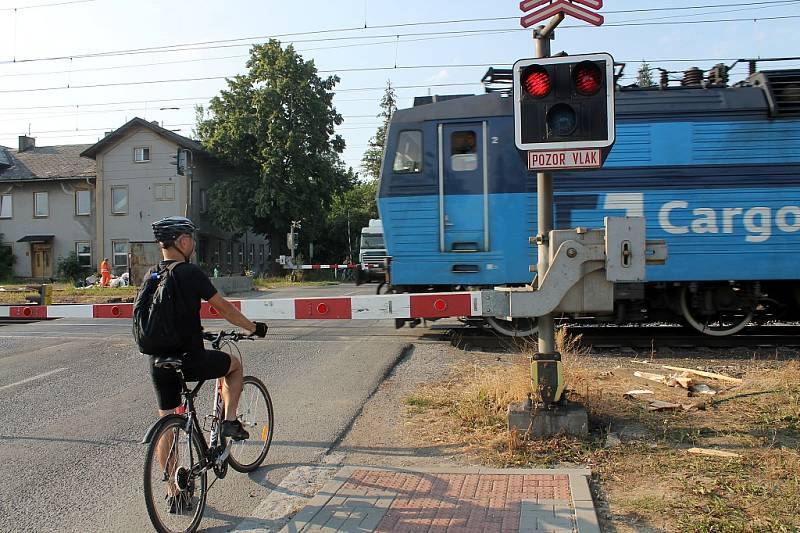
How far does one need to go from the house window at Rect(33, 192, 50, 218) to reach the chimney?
283 inches

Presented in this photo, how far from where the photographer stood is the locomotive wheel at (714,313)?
10.7m

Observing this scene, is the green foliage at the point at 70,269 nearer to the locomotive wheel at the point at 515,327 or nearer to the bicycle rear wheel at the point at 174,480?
the locomotive wheel at the point at 515,327

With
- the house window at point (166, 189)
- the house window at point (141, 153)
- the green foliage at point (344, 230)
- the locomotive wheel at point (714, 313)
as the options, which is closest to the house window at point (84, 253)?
the house window at point (166, 189)

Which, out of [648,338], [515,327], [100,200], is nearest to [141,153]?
[100,200]

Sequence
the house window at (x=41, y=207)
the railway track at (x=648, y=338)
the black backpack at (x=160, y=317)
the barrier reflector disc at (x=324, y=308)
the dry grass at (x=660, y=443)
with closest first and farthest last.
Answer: the dry grass at (x=660, y=443) → the black backpack at (x=160, y=317) → the barrier reflector disc at (x=324, y=308) → the railway track at (x=648, y=338) → the house window at (x=41, y=207)

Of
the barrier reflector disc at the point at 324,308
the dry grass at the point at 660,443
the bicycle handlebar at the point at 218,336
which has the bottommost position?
the dry grass at the point at 660,443

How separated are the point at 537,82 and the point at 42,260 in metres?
44.9

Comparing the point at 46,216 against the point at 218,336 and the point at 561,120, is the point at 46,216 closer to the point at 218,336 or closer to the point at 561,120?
the point at 218,336

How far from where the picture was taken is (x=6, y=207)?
44500 mm

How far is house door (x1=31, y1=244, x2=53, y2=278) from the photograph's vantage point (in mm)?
43656

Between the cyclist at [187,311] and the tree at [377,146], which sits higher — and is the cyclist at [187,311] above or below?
below

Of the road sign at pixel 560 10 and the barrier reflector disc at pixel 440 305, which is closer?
the road sign at pixel 560 10

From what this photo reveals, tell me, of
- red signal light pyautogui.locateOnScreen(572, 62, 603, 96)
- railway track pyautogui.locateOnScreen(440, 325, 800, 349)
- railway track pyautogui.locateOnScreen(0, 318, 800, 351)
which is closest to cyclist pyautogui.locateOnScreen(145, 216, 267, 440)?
red signal light pyautogui.locateOnScreen(572, 62, 603, 96)

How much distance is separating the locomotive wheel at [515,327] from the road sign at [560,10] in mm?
5769
